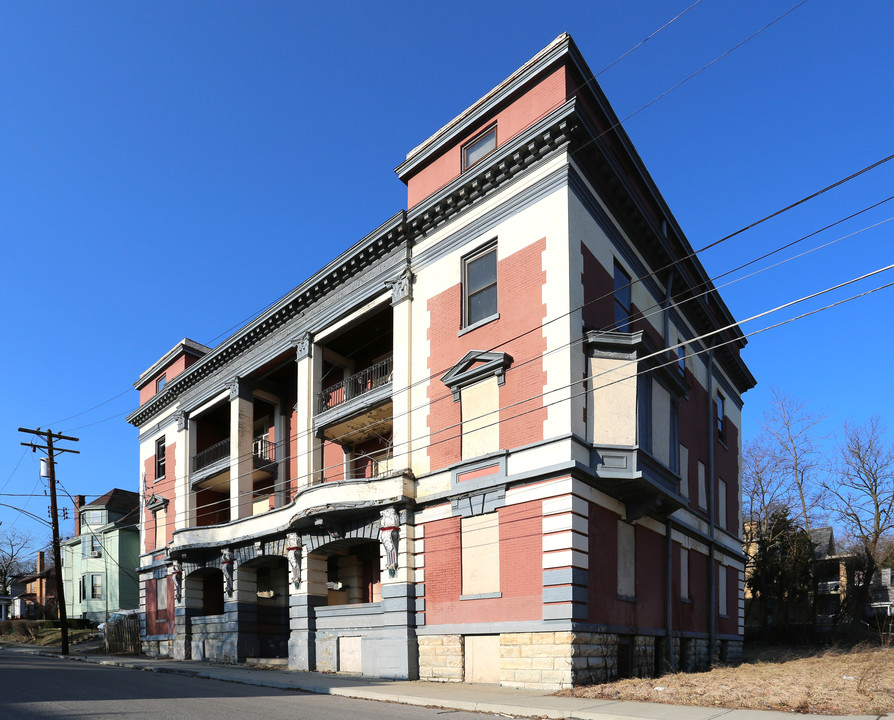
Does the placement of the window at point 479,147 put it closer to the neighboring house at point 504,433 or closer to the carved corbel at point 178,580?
the neighboring house at point 504,433

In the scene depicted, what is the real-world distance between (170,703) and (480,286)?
1304cm

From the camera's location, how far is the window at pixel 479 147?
2220cm

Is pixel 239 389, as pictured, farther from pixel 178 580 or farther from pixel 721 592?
pixel 721 592

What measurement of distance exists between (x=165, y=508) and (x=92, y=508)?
30638 millimetres

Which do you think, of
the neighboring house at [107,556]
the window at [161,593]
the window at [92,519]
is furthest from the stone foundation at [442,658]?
the window at [92,519]

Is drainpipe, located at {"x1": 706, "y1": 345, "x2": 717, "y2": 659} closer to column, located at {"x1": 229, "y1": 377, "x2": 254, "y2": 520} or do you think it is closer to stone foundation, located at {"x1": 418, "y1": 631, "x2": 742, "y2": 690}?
stone foundation, located at {"x1": 418, "y1": 631, "x2": 742, "y2": 690}

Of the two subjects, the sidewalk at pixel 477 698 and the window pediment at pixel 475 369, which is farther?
the window pediment at pixel 475 369

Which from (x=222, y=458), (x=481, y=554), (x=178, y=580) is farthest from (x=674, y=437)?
(x=178, y=580)

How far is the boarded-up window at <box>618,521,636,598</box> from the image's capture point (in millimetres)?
19891

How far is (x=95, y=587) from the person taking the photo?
60.6 meters

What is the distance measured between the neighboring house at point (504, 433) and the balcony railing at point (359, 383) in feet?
0.46

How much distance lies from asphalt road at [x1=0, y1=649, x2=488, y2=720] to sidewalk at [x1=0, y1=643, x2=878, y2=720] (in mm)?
647

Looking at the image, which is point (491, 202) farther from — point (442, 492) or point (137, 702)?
point (137, 702)

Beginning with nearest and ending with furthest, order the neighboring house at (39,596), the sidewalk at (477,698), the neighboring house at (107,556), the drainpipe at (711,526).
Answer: the sidewalk at (477,698), the drainpipe at (711,526), the neighboring house at (107,556), the neighboring house at (39,596)
